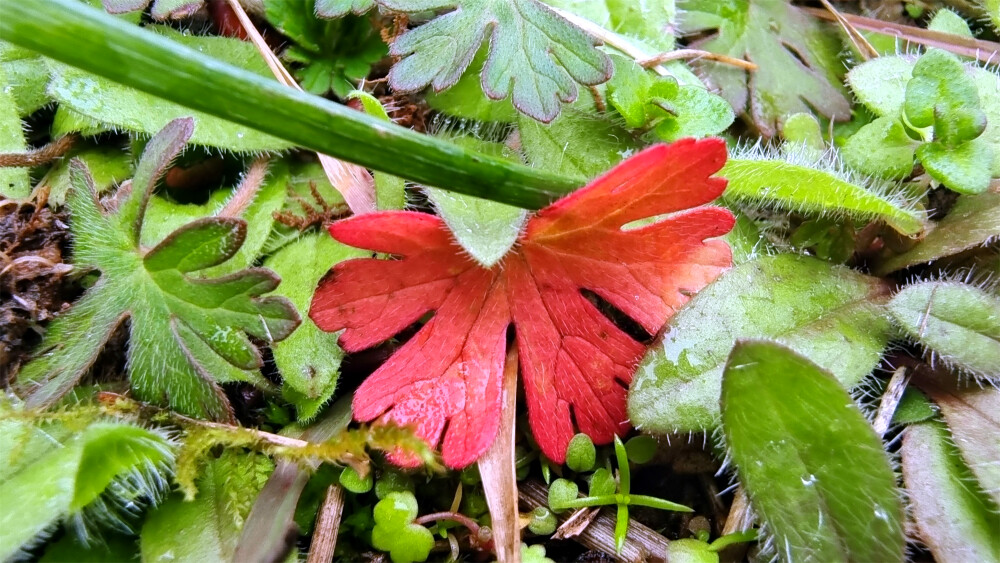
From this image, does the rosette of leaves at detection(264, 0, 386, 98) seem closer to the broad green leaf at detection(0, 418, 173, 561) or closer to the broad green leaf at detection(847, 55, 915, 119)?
the broad green leaf at detection(0, 418, 173, 561)

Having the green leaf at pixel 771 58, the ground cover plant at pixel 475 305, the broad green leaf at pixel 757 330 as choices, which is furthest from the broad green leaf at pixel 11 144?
the green leaf at pixel 771 58

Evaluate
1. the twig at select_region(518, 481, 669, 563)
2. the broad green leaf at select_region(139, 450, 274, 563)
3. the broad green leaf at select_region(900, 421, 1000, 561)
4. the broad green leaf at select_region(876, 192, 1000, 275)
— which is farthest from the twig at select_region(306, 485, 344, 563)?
the broad green leaf at select_region(876, 192, 1000, 275)

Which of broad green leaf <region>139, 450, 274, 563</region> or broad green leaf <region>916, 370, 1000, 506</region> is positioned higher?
broad green leaf <region>916, 370, 1000, 506</region>

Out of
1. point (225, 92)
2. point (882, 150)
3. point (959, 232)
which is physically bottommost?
point (959, 232)

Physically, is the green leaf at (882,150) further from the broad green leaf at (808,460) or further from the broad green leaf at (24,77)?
the broad green leaf at (24,77)

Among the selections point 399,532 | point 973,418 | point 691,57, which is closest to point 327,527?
point 399,532

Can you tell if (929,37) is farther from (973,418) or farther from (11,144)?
(11,144)
